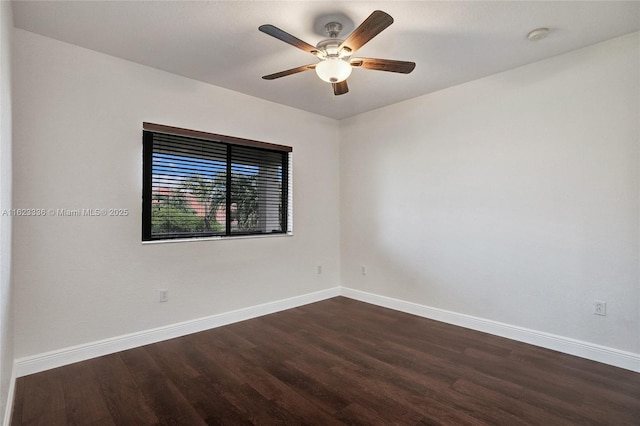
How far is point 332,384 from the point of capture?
2.23 meters

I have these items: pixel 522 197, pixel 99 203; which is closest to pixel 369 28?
pixel 522 197

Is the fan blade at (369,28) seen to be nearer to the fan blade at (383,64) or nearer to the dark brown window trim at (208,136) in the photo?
the fan blade at (383,64)

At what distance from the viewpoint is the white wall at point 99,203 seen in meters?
2.40

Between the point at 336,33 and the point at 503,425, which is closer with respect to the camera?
the point at 503,425

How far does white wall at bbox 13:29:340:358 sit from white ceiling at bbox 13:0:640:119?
0.85 feet

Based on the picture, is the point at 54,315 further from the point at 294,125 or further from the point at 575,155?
the point at 575,155

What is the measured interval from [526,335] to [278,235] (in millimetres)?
2782

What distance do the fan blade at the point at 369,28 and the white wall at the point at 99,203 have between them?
1864 mm

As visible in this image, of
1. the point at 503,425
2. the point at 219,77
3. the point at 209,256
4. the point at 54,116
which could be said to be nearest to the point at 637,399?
the point at 503,425

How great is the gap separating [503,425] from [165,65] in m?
3.75

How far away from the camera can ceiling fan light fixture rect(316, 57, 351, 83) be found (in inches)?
88.7

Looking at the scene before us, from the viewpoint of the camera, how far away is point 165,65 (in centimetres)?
294

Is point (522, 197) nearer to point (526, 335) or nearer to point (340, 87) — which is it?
point (526, 335)

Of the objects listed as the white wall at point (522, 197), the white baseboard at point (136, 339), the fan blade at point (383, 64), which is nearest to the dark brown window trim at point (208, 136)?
the white wall at point (522, 197)
